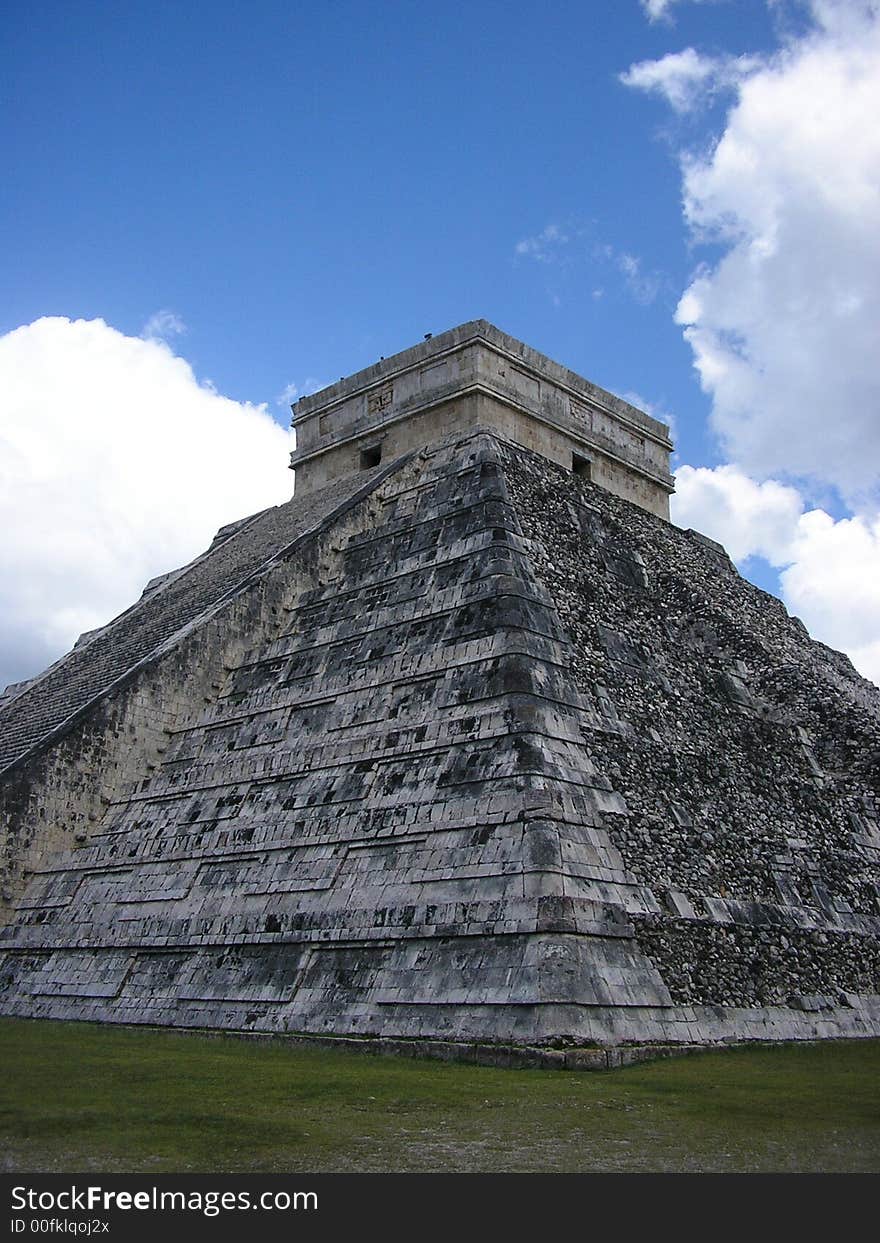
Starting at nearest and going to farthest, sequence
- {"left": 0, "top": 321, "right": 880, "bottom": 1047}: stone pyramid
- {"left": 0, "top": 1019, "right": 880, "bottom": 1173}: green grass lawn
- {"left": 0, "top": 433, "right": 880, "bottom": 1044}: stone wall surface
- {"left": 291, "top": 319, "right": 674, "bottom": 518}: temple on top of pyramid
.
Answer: {"left": 0, "top": 1019, "right": 880, "bottom": 1173}: green grass lawn → {"left": 0, "top": 433, "right": 880, "bottom": 1044}: stone wall surface → {"left": 0, "top": 321, "right": 880, "bottom": 1047}: stone pyramid → {"left": 291, "top": 319, "right": 674, "bottom": 518}: temple on top of pyramid

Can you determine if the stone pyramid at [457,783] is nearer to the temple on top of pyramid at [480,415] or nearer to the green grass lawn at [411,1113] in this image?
the temple on top of pyramid at [480,415]

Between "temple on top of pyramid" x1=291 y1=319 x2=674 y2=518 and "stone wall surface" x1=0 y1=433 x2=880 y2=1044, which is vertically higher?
"temple on top of pyramid" x1=291 y1=319 x2=674 y2=518

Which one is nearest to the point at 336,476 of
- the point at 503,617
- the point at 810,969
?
the point at 503,617

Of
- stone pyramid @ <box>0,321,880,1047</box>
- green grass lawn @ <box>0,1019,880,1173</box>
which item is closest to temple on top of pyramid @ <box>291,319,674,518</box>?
stone pyramid @ <box>0,321,880,1047</box>

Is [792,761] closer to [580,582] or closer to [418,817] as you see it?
[580,582]

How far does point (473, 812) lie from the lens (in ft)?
40.1

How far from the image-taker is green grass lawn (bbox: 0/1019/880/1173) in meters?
6.38

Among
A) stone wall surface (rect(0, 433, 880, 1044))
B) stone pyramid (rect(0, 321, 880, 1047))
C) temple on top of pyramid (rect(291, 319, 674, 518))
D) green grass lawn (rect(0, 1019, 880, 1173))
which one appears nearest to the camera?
green grass lawn (rect(0, 1019, 880, 1173))

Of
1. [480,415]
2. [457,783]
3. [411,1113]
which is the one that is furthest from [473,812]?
[480,415]

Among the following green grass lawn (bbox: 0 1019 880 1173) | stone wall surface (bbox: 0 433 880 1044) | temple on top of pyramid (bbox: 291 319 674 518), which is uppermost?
temple on top of pyramid (bbox: 291 319 674 518)

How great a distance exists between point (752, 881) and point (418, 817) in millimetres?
4118

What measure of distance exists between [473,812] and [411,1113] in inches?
183

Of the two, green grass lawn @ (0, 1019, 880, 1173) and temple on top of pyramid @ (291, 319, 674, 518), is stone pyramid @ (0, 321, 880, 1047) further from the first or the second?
green grass lawn @ (0, 1019, 880, 1173)

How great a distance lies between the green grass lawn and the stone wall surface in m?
1.13
